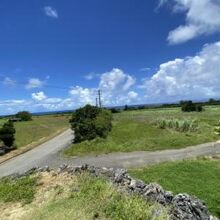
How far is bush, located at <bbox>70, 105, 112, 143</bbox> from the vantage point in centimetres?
4000

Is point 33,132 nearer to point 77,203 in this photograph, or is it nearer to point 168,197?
point 77,203

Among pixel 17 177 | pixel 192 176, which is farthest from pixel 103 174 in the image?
pixel 192 176

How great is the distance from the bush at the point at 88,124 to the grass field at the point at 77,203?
2419 cm

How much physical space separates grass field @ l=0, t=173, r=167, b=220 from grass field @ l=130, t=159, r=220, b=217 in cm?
531

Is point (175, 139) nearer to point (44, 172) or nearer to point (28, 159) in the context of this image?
point (28, 159)

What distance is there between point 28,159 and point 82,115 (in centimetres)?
951

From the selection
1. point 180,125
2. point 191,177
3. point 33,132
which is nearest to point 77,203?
point 191,177

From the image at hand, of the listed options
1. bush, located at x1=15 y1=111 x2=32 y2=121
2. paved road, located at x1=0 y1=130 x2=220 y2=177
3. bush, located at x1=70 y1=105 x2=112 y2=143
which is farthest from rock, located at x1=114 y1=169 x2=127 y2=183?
bush, located at x1=15 y1=111 x2=32 y2=121

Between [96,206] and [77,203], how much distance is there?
87 centimetres

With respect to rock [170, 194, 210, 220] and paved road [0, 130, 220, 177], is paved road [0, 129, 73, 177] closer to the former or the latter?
paved road [0, 130, 220, 177]

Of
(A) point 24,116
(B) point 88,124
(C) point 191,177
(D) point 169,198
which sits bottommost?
(C) point 191,177

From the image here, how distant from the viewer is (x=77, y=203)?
12.3 m

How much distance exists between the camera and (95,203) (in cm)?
1194

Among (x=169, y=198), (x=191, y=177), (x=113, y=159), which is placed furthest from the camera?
(x=113, y=159)
